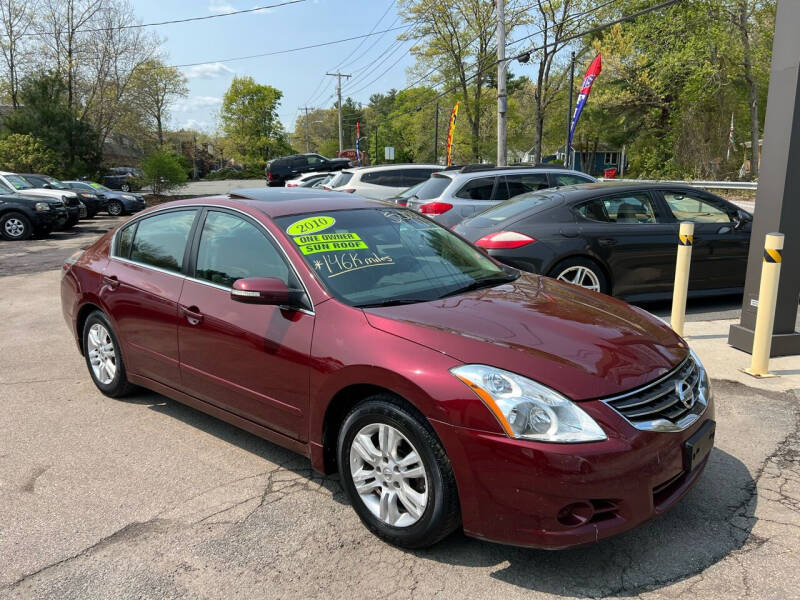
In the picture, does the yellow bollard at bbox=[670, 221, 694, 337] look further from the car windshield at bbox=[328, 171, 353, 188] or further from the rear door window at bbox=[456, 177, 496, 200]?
the car windshield at bbox=[328, 171, 353, 188]

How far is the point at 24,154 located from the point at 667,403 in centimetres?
3077

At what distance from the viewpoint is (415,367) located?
2688mm

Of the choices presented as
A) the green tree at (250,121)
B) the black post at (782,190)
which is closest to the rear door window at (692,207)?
the black post at (782,190)

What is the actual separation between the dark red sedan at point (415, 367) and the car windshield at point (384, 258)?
0.01 meters

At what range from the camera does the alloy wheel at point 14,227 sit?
16.6 m

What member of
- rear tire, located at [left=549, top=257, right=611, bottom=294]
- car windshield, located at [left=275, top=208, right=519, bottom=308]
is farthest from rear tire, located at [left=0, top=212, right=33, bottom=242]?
car windshield, located at [left=275, top=208, right=519, bottom=308]

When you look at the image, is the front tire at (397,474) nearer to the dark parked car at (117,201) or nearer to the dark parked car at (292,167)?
the dark parked car at (117,201)

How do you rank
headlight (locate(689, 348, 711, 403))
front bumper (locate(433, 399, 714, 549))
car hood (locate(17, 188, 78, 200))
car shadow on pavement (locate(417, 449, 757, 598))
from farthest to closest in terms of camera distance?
1. car hood (locate(17, 188, 78, 200))
2. headlight (locate(689, 348, 711, 403))
3. car shadow on pavement (locate(417, 449, 757, 598))
4. front bumper (locate(433, 399, 714, 549))

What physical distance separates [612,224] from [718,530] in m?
4.59

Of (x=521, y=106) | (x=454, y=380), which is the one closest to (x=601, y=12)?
(x=521, y=106)

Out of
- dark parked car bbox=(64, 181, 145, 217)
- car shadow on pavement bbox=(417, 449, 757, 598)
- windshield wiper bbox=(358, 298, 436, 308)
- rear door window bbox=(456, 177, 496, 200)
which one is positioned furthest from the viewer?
dark parked car bbox=(64, 181, 145, 217)

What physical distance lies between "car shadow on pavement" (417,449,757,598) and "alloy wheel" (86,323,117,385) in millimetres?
3085

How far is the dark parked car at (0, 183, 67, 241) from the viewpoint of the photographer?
16.5 metres

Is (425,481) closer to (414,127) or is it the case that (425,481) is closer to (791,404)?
(791,404)
